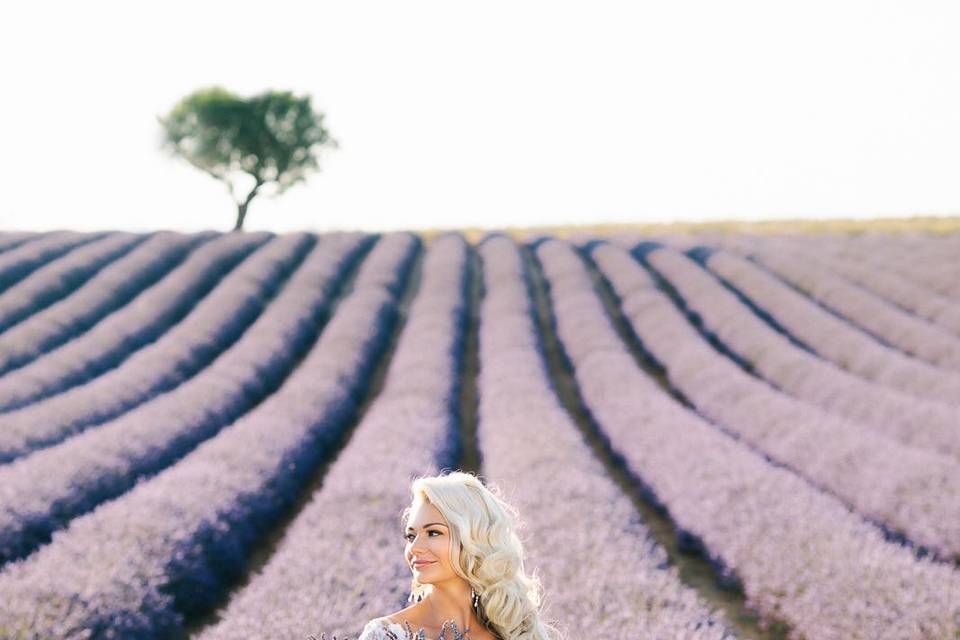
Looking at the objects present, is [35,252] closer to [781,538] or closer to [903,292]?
[781,538]

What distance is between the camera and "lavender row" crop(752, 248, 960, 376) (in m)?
11.2

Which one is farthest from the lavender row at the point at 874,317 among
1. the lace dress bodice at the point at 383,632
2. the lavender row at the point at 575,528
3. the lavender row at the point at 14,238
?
the lavender row at the point at 14,238

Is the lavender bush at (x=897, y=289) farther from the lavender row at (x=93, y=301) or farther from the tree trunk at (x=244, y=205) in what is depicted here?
the tree trunk at (x=244, y=205)

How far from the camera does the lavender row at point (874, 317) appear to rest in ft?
36.8

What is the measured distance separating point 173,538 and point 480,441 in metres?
3.70

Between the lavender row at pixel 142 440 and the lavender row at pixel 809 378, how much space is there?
23.5 feet

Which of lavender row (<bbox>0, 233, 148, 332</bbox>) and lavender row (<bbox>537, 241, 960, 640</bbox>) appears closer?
lavender row (<bbox>537, 241, 960, 640</bbox>)

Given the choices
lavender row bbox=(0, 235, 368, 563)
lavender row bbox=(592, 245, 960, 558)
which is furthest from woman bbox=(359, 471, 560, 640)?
lavender row bbox=(592, 245, 960, 558)

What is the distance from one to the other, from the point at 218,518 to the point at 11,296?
10.9m

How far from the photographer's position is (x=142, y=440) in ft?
22.7

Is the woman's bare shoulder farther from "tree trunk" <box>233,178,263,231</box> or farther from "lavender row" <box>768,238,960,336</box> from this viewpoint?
"tree trunk" <box>233,178,263,231</box>

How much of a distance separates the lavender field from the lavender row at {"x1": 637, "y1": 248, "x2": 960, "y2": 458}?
0.05 m

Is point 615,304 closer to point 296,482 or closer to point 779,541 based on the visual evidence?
point 296,482

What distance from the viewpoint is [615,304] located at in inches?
625
